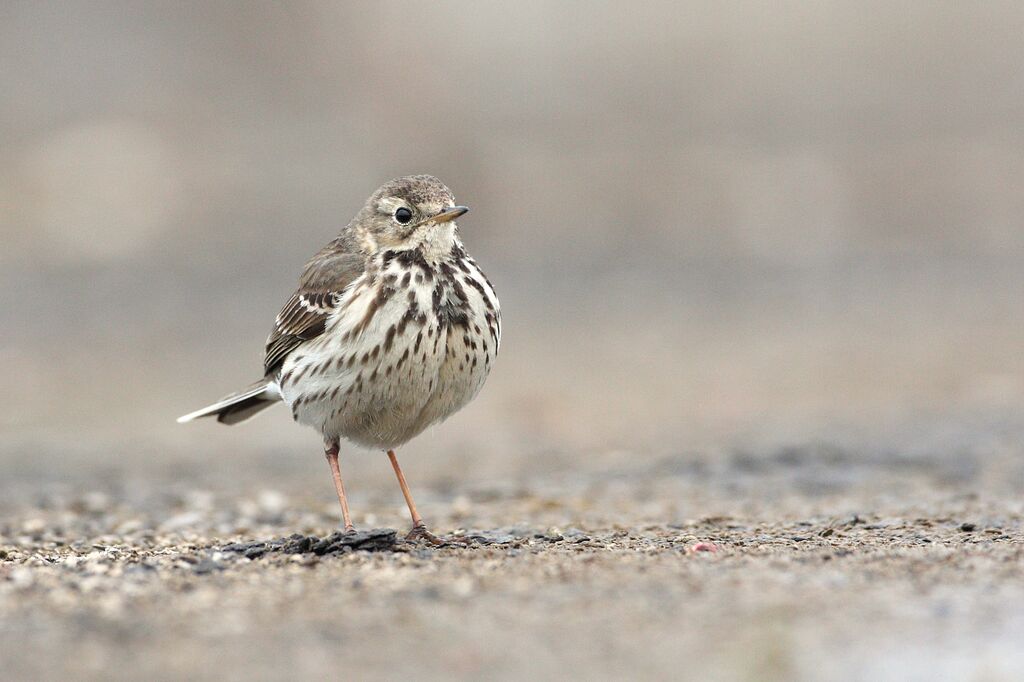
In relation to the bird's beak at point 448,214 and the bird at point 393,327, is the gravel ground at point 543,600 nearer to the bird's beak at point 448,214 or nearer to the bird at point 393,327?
the bird at point 393,327

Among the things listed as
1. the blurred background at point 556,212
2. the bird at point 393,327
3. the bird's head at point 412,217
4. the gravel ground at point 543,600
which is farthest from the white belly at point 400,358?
the blurred background at point 556,212

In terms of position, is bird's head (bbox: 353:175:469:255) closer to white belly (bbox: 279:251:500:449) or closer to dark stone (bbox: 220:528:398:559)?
white belly (bbox: 279:251:500:449)

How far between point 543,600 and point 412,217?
10.00 feet

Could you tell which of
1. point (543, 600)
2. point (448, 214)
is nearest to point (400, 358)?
point (448, 214)

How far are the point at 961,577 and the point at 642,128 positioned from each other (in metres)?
31.9

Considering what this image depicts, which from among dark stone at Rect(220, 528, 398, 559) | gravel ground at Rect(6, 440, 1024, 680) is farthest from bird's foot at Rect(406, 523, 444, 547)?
dark stone at Rect(220, 528, 398, 559)

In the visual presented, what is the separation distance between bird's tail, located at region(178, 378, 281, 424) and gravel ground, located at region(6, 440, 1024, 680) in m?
0.78

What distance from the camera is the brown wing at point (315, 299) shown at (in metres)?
8.97

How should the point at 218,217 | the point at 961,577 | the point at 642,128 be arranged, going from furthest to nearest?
the point at 642,128, the point at 218,217, the point at 961,577

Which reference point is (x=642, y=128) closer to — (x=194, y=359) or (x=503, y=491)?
(x=194, y=359)

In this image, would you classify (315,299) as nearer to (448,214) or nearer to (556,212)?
(448,214)

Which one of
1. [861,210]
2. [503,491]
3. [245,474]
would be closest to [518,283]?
[861,210]

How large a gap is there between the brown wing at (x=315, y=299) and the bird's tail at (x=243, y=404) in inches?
11.3

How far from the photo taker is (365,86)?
1399 inches
